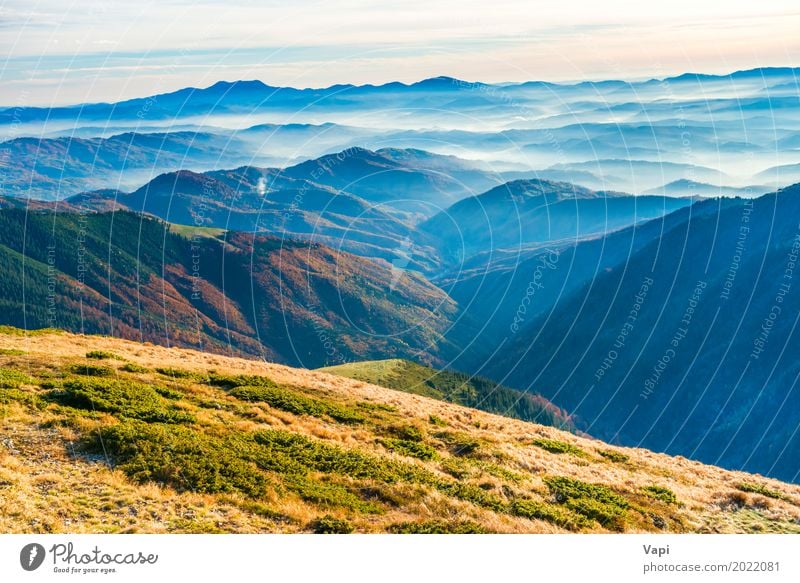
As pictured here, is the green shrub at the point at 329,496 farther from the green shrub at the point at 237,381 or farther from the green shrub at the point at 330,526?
the green shrub at the point at 237,381

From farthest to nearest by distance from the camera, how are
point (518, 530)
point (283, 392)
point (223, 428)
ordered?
point (283, 392), point (223, 428), point (518, 530)

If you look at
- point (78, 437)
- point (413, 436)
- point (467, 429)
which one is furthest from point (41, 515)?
point (467, 429)

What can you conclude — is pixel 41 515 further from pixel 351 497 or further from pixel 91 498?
pixel 351 497


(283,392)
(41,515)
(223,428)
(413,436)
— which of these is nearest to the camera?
(41,515)

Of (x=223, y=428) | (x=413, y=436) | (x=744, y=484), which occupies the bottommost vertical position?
(x=744, y=484)

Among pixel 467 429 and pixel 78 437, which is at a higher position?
pixel 78 437
